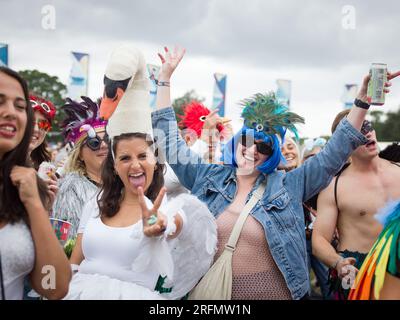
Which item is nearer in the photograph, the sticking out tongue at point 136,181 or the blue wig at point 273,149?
the sticking out tongue at point 136,181

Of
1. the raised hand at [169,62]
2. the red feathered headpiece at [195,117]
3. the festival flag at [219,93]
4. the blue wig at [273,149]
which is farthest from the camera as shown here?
the festival flag at [219,93]

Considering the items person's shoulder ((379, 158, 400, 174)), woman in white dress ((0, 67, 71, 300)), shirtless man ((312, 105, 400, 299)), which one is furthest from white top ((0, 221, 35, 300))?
person's shoulder ((379, 158, 400, 174))

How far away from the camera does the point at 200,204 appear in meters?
2.42

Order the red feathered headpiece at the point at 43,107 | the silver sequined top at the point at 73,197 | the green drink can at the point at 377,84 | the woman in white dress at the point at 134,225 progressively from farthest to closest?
the red feathered headpiece at the point at 43,107, the silver sequined top at the point at 73,197, the green drink can at the point at 377,84, the woman in white dress at the point at 134,225

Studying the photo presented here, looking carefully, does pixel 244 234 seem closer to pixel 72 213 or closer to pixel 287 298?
pixel 287 298

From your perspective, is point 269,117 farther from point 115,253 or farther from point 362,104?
point 115,253

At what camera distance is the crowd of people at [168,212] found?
196 cm

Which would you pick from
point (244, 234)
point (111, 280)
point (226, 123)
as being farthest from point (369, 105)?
point (226, 123)

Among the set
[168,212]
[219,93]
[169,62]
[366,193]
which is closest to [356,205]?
[366,193]

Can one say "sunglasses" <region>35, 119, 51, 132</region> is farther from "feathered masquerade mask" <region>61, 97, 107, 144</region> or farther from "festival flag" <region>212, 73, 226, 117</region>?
"festival flag" <region>212, 73, 226, 117</region>

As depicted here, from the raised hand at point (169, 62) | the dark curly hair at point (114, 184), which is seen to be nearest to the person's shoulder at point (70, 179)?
the dark curly hair at point (114, 184)

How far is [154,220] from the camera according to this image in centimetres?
215

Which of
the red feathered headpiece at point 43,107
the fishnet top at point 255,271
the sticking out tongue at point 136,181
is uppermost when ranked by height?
the red feathered headpiece at point 43,107

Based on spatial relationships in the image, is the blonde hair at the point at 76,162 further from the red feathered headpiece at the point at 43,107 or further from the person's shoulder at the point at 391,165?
the person's shoulder at the point at 391,165
